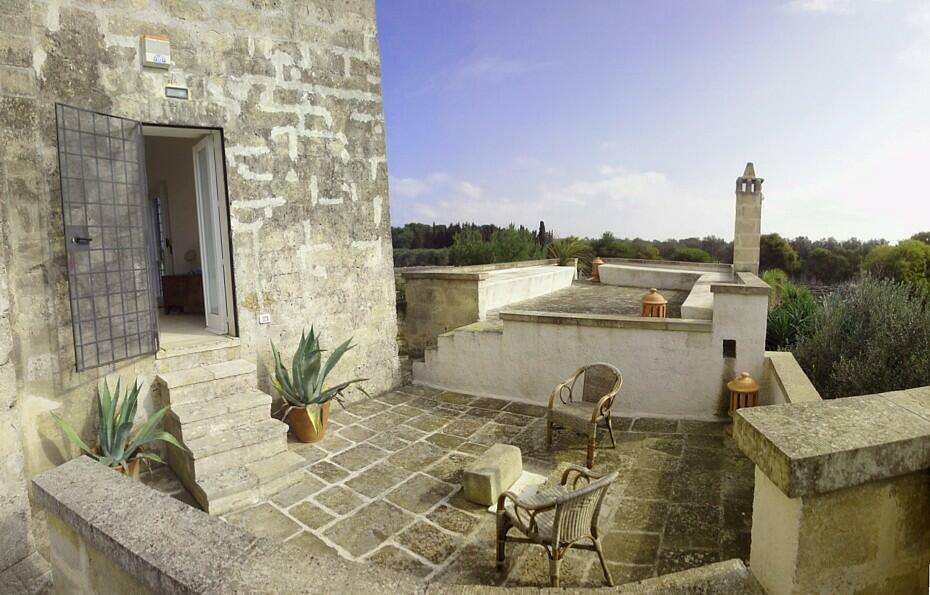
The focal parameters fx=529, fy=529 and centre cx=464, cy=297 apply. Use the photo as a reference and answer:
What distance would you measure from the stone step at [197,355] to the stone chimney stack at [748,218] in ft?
28.4

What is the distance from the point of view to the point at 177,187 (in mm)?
8742

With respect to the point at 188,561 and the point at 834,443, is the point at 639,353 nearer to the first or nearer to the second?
the point at 834,443

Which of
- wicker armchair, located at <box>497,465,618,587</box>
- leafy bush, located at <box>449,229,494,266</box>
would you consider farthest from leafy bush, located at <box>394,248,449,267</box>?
wicker armchair, located at <box>497,465,618,587</box>

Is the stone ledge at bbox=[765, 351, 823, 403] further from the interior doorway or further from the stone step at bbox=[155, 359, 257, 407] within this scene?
the interior doorway

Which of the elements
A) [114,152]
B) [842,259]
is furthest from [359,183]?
[842,259]

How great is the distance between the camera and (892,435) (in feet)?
4.76

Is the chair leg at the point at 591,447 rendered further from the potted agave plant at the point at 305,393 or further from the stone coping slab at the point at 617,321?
the potted agave plant at the point at 305,393

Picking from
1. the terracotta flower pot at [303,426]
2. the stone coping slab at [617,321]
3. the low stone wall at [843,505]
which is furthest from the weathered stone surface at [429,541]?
the stone coping slab at [617,321]

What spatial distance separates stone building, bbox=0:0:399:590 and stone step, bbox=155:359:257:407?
0.51ft

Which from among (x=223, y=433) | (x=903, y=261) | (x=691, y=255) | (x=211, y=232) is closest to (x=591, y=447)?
(x=223, y=433)

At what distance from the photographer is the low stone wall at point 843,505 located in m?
1.38

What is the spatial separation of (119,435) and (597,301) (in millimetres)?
6966

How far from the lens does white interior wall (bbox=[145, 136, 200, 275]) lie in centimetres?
854

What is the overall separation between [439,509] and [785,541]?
2610 mm
